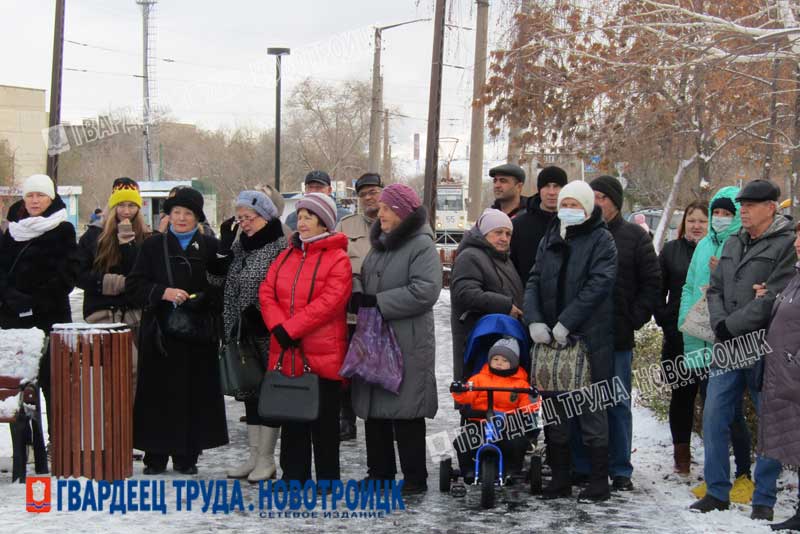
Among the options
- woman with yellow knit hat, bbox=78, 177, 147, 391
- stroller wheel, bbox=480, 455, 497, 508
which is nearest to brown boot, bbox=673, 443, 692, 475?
stroller wheel, bbox=480, 455, 497, 508

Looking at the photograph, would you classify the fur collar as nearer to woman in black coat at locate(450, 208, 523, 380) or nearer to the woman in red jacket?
the woman in red jacket

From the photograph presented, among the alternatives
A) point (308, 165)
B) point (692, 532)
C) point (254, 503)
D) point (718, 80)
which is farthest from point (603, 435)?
point (308, 165)

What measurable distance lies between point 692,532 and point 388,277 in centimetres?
247

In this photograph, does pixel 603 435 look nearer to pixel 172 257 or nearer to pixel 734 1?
pixel 172 257

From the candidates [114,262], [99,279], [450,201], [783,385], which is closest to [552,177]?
[783,385]

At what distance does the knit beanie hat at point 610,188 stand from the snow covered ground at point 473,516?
2.02 metres

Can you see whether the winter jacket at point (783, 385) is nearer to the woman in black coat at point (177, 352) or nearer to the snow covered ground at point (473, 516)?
the snow covered ground at point (473, 516)

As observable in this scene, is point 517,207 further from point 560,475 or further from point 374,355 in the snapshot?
point 560,475

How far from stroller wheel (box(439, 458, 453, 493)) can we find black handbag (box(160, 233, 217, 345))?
1.82m

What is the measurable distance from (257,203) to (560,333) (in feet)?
7.33

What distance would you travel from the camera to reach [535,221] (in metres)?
7.50

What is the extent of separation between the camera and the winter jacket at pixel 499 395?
6.43 metres

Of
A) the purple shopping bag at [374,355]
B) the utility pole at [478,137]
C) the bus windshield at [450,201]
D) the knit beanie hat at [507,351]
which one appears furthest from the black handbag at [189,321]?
the bus windshield at [450,201]

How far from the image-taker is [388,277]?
6.66 meters
